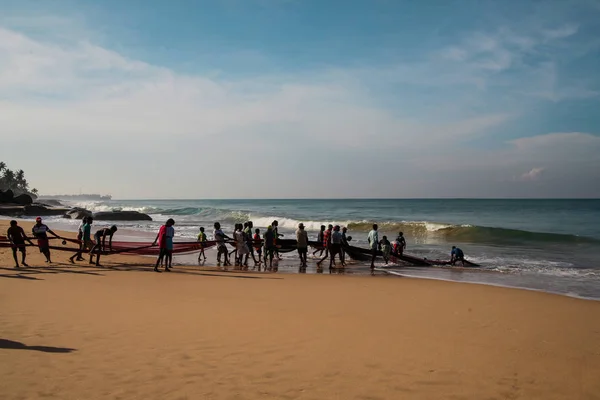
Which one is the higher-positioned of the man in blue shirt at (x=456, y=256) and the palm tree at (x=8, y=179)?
the palm tree at (x=8, y=179)

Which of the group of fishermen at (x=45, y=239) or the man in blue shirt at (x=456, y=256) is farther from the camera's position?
the man in blue shirt at (x=456, y=256)

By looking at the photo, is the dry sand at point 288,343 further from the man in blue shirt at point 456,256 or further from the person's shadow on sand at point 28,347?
the man in blue shirt at point 456,256

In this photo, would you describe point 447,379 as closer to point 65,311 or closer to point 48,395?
point 48,395

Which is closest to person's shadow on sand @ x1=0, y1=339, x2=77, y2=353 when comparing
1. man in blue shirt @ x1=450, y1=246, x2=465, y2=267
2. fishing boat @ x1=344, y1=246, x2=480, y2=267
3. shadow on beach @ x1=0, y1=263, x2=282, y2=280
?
shadow on beach @ x1=0, y1=263, x2=282, y2=280

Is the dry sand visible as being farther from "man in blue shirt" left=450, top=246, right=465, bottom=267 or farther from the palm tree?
the palm tree

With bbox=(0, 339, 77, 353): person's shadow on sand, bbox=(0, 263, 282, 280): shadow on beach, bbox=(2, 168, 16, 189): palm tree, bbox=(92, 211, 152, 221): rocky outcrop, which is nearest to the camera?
bbox=(0, 339, 77, 353): person's shadow on sand

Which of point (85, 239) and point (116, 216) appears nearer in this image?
point (85, 239)

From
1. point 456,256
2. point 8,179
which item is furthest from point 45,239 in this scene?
point 8,179

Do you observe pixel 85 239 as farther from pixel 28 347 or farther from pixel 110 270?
pixel 28 347

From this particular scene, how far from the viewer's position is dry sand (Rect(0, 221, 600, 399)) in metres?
4.38

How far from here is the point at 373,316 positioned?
748cm

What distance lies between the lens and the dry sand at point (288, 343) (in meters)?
4.38

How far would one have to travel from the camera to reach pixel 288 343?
5762 millimetres

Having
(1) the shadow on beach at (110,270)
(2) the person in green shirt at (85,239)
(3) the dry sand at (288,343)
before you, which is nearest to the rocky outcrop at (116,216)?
(2) the person in green shirt at (85,239)
